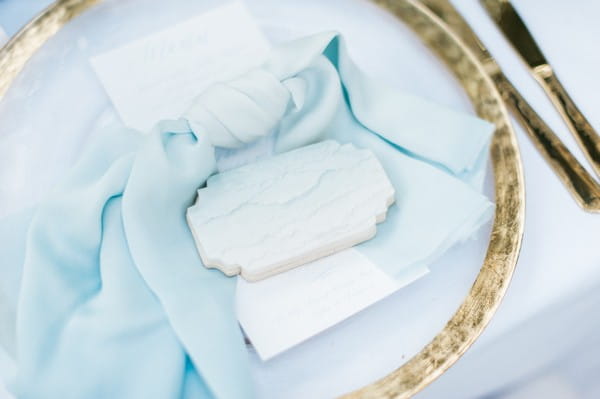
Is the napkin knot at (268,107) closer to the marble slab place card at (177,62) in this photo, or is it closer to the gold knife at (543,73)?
the marble slab place card at (177,62)

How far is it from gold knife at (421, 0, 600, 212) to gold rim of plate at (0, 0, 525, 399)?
1.7 inches

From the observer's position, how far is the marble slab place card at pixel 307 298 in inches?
13.5

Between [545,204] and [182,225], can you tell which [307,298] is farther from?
[545,204]

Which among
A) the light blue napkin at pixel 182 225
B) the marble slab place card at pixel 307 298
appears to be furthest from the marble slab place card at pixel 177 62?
the marble slab place card at pixel 307 298

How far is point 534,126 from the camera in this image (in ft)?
1.54

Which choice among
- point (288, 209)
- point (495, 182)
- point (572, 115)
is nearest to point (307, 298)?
point (288, 209)

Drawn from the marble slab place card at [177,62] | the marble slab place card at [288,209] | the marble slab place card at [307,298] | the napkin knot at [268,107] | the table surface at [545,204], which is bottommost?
the table surface at [545,204]

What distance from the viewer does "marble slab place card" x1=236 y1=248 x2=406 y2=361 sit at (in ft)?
1.13

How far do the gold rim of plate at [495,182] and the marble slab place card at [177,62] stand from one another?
0.05 meters

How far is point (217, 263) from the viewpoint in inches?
13.9

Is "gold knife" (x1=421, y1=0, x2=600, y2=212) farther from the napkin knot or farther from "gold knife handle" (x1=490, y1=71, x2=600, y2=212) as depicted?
the napkin knot

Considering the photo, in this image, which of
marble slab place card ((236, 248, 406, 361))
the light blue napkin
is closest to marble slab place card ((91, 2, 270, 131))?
the light blue napkin

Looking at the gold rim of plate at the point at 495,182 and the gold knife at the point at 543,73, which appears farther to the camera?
the gold knife at the point at 543,73

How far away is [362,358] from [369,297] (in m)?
0.04
